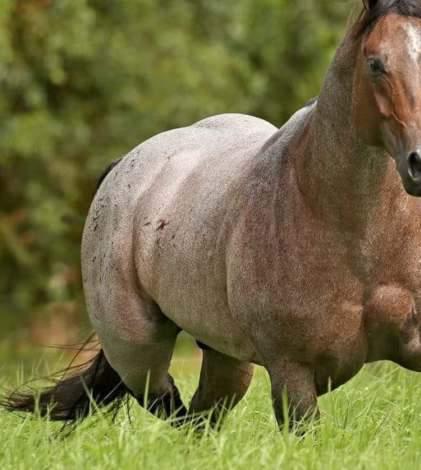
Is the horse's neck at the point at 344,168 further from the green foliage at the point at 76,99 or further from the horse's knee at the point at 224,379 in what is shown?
the green foliage at the point at 76,99

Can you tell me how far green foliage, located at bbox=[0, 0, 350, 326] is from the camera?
20.0 m

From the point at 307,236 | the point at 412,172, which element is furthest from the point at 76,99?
the point at 412,172

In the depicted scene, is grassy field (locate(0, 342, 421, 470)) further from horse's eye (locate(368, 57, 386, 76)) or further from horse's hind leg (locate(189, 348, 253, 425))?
horse's eye (locate(368, 57, 386, 76))

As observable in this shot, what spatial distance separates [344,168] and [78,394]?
2493 millimetres

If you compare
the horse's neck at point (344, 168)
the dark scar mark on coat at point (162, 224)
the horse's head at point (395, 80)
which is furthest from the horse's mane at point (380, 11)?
the dark scar mark on coat at point (162, 224)

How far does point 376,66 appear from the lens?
5148 mm

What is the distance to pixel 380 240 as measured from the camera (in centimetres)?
562

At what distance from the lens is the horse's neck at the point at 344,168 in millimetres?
5531

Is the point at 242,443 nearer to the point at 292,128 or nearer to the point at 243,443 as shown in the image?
the point at 243,443

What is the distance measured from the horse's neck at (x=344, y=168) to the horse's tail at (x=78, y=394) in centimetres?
208

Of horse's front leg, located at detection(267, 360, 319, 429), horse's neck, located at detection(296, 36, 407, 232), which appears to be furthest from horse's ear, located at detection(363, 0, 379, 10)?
horse's front leg, located at detection(267, 360, 319, 429)

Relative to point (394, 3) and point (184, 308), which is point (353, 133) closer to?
point (394, 3)

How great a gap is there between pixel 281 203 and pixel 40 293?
53.3 ft

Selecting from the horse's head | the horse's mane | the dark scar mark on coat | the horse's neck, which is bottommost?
the dark scar mark on coat
